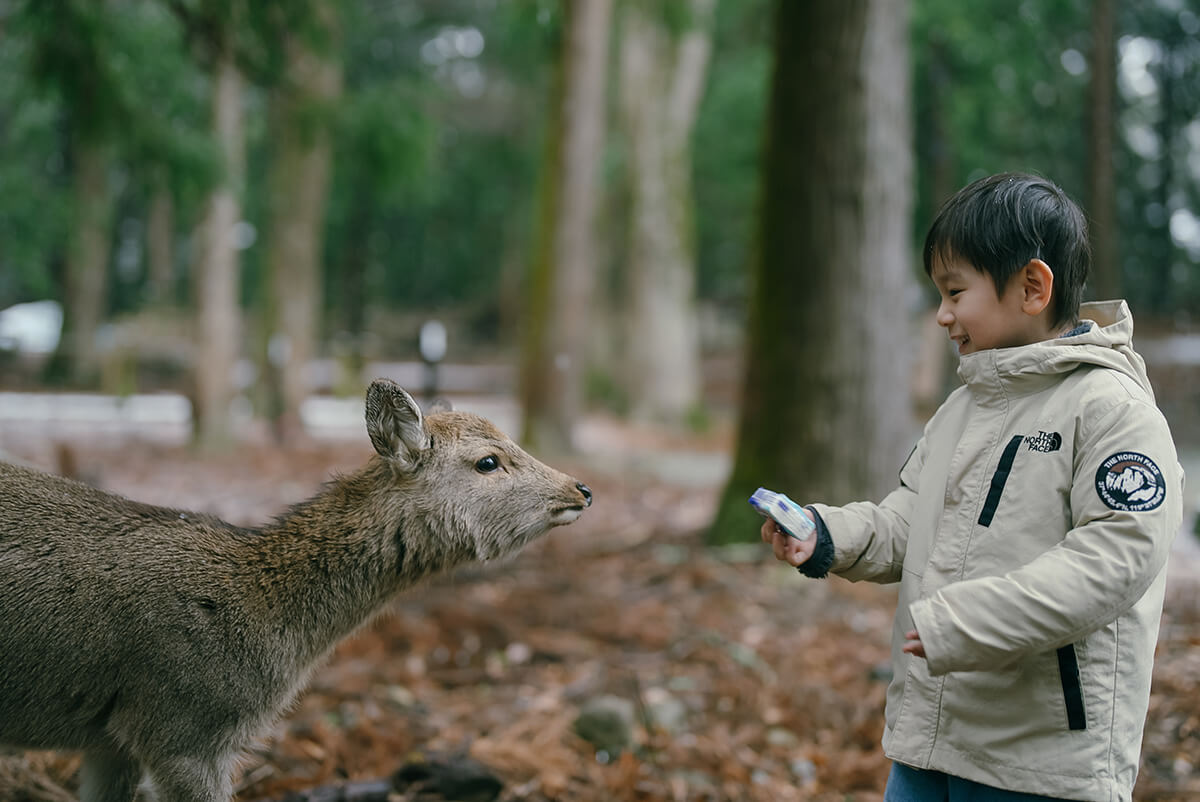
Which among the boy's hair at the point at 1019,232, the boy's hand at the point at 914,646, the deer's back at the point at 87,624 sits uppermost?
the boy's hair at the point at 1019,232

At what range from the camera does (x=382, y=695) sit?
5.87 m

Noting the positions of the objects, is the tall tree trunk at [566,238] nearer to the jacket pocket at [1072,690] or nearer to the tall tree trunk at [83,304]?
the jacket pocket at [1072,690]

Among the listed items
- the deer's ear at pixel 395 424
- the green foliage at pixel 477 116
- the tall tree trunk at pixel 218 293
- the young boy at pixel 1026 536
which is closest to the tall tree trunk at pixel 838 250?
the green foliage at pixel 477 116

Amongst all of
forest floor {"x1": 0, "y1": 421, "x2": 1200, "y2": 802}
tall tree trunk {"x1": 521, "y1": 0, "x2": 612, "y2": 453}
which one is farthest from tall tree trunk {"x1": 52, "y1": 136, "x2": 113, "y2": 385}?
forest floor {"x1": 0, "y1": 421, "x2": 1200, "y2": 802}

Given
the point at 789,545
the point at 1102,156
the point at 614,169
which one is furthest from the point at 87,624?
the point at 614,169

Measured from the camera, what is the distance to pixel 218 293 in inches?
611

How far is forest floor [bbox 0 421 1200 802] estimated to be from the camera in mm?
4762

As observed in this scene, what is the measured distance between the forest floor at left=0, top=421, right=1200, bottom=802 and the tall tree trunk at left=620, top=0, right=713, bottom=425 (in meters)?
12.8

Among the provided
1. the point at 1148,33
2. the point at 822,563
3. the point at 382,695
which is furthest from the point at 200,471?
the point at 1148,33

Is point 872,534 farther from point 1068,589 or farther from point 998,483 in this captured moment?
point 1068,589

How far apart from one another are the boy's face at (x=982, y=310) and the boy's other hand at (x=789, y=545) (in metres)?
0.64

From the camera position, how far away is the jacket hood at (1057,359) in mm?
2680

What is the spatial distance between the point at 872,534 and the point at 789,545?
273mm

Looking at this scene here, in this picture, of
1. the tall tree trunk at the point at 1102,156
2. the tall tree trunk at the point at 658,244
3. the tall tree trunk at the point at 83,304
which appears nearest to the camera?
→ the tall tree trunk at the point at 1102,156
